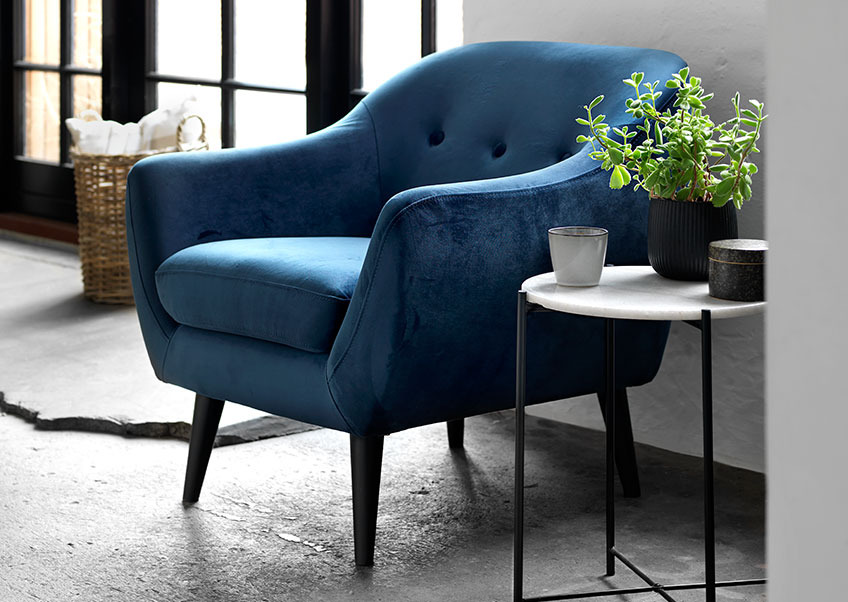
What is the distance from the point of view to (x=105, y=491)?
2166 mm

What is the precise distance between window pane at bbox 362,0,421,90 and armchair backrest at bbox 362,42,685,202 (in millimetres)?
815

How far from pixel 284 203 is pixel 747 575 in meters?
1.07

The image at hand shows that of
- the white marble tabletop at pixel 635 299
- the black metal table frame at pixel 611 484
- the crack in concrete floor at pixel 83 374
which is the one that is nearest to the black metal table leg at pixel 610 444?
the black metal table frame at pixel 611 484

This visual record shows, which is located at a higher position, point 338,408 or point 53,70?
point 53,70

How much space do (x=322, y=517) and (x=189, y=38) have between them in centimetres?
259

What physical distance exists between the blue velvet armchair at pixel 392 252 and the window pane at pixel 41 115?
2.92 metres

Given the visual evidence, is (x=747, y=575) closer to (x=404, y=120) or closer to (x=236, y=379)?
(x=236, y=379)

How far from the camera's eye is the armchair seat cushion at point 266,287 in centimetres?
183

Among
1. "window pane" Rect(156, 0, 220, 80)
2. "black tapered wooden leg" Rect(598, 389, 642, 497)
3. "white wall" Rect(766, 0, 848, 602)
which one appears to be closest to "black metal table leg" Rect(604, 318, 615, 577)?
"black tapered wooden leg" Rect(598, 389, 642, 497)

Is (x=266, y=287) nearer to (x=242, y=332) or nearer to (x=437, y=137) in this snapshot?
(x=242, y=332)

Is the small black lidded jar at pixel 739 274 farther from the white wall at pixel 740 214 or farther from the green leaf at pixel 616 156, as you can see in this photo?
the white wall at pixel 740 214

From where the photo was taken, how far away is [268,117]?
3.81 metres

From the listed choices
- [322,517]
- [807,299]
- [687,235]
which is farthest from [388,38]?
[807,299]

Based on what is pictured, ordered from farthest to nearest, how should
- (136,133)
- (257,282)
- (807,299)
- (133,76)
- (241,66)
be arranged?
(133,76) < (136,133) < (241,66) < (257,282) < (807,299)
